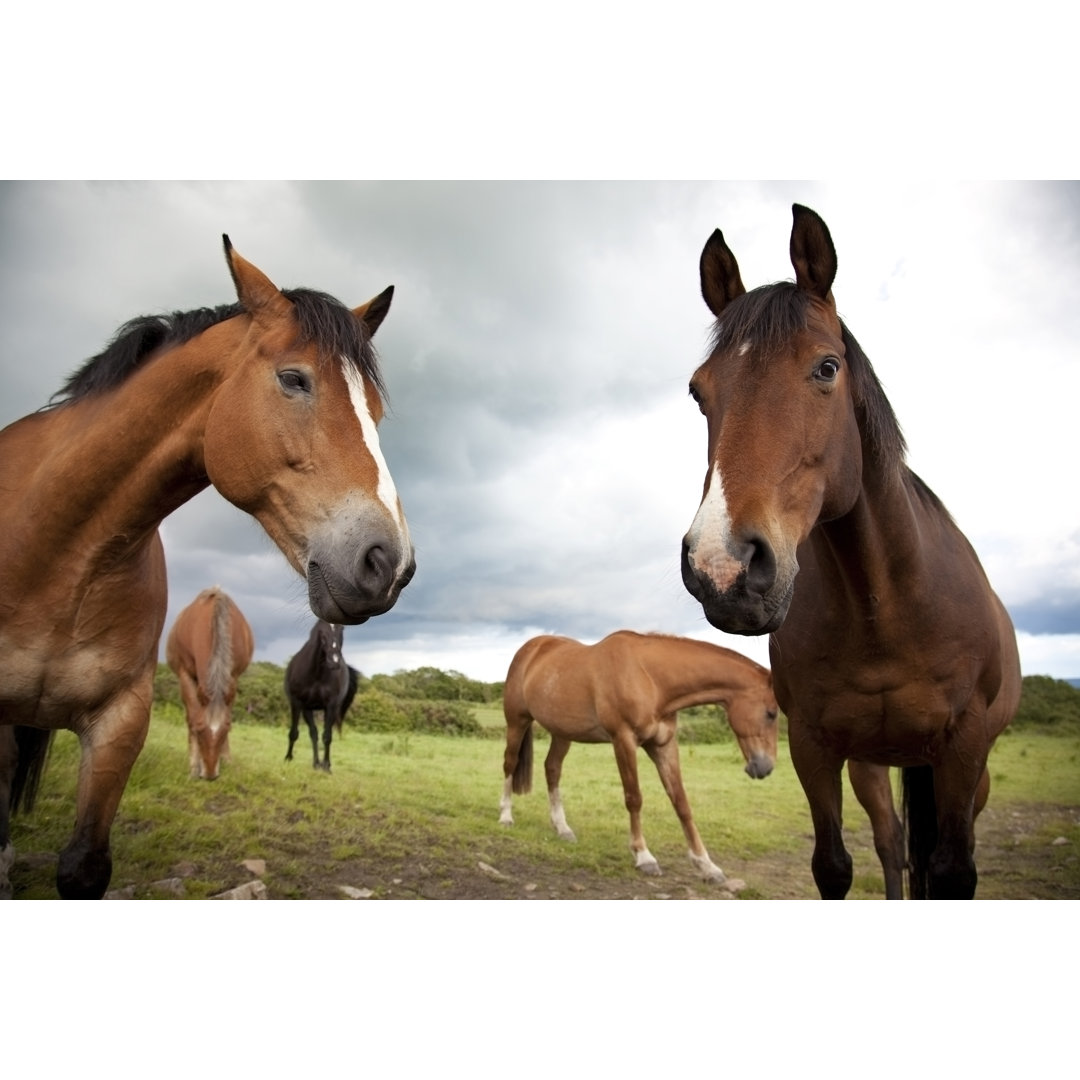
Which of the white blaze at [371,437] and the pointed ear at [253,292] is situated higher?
the pointed ear at [253,292]

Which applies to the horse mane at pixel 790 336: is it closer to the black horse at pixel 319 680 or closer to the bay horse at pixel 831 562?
the bay horse at pixel 831 562

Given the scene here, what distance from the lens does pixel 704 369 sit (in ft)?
6.81

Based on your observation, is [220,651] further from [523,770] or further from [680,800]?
[680,800]

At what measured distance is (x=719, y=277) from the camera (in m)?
2.37

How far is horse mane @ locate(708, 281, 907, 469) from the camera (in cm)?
198

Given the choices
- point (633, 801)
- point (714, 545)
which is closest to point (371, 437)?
point (714, 545)

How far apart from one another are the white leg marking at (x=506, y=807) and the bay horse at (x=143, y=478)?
418 centimetres

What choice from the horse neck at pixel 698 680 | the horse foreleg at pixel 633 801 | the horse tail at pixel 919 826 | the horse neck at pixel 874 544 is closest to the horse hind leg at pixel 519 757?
the horse foreleg at pixel 633 801

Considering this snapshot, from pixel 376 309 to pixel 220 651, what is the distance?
4883 millimetres

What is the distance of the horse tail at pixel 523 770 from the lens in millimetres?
7035

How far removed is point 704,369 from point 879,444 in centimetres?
68

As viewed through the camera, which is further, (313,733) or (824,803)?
(313,733)

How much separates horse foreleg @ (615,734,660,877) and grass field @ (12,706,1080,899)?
14 cm

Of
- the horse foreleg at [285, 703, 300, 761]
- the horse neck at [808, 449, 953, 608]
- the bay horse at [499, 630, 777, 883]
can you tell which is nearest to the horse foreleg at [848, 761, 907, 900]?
the bay horse at [499, 630, 777, 883]
